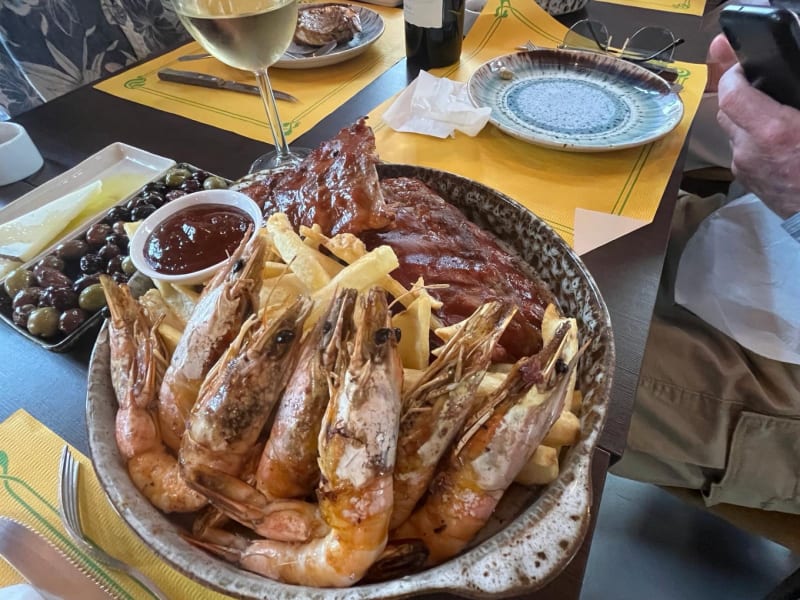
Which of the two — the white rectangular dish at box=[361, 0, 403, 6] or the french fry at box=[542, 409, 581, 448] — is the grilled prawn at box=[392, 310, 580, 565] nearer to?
the french fry at box=[542, 409, 581, 448]

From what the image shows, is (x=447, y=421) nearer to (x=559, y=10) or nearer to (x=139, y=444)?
(x=139, y=444)

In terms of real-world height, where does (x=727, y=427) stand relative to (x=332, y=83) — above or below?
below

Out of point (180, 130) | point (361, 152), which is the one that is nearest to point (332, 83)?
point (180, 130)

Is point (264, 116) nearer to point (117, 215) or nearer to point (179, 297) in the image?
point (117, 215)

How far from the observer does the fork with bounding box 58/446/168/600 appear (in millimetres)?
678

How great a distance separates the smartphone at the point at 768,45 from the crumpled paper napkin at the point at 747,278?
0.98ft

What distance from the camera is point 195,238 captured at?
38.5 inches

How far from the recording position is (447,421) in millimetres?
639

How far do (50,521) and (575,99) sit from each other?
155 centimetres

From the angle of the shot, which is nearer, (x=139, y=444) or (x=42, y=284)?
(x=139, y=444)

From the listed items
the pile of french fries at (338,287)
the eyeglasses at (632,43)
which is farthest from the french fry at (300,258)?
the eyeglasses at (632,43)

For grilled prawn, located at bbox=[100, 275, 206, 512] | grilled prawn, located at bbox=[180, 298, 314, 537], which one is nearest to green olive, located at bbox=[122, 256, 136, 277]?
grilled prawn, located at bbox=[100, 275, 206, 512]

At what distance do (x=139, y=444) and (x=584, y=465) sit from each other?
551mm

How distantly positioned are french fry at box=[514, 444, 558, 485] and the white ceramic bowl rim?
563 mm
